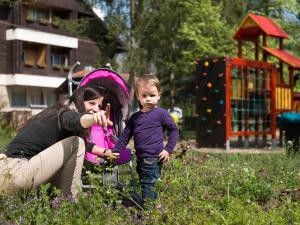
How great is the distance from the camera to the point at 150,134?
187 inches

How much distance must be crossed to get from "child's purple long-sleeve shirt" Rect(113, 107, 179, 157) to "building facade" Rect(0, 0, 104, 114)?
2959 cm

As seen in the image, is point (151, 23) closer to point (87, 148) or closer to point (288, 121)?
point (288, 121)

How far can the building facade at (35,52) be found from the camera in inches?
1374

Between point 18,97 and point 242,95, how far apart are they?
25.2 metres

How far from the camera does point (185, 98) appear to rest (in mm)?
36656

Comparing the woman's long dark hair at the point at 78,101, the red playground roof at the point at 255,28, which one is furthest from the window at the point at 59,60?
the woman's long dark hair at the point at 78,101

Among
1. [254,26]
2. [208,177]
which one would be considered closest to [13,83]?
[254,26]

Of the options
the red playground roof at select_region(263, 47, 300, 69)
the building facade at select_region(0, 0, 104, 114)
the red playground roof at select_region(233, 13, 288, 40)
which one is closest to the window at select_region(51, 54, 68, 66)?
the building facade at select_region(0, 0, 104, 114)

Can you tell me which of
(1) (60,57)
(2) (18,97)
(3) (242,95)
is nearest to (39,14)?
(1) (60,57)

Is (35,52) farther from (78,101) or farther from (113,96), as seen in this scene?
(78,101)

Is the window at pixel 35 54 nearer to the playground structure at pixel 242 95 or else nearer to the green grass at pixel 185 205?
the playground structure at pixel 242 95

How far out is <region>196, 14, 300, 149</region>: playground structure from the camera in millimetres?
13414

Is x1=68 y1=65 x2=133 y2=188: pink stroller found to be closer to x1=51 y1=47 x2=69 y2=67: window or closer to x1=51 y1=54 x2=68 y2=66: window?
x1=51 y1=54 x2=68 y2=66: window

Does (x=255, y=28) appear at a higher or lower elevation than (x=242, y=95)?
higher
